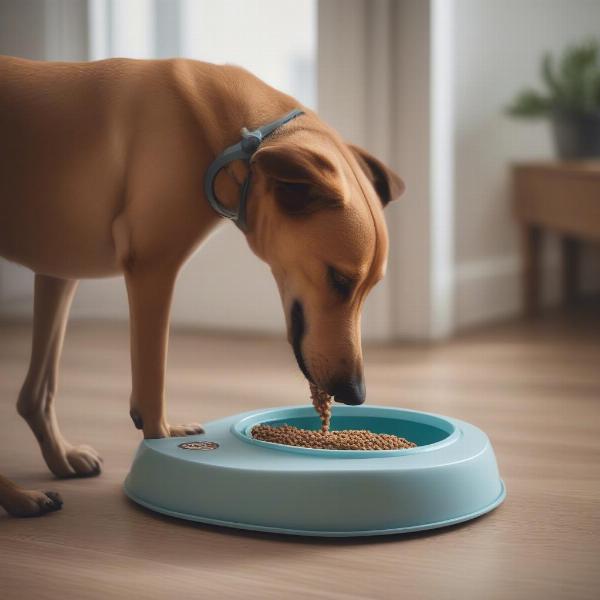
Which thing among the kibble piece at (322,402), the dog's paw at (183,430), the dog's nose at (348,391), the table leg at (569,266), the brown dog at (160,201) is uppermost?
the brown dog at (160,201)

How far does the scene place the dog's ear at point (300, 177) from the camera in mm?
1328

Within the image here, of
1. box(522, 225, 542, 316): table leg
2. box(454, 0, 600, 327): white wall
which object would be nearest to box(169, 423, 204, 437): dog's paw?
box(454, 0, 600, 327): white wall

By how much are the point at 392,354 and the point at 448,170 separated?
0.71 meters

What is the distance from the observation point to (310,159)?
1343 mm

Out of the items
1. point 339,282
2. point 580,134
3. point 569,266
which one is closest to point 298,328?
point 339,282

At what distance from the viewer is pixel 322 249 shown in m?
1.38

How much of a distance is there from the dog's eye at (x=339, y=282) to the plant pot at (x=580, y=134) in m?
2.49

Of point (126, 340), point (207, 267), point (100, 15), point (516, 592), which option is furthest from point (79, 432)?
point (100, 15)

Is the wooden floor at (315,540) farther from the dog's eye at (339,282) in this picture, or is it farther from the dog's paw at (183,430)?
the dog's eye at (339,282)

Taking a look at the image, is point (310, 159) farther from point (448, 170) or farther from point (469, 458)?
point (448, 170)

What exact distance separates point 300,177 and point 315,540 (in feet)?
1.57

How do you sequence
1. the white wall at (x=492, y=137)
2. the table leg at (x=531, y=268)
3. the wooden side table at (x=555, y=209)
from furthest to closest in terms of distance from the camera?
the table leg at (x=531, y=268), the white wall at (x=492, y=137), the wooden side table at (x=555, y=209)

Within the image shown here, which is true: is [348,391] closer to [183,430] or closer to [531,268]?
[183,430]

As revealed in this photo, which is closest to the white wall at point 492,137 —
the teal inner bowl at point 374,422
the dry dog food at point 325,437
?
the teal inner bowl at point 374,422
